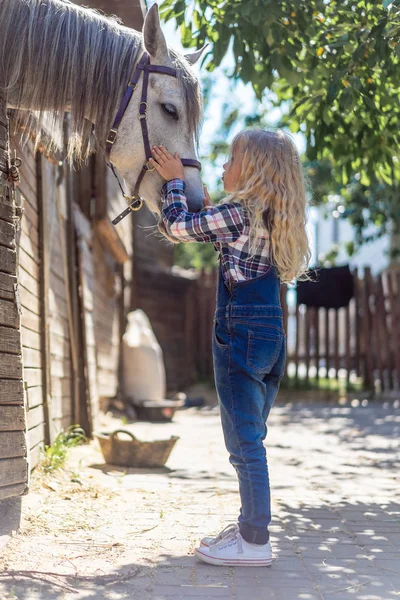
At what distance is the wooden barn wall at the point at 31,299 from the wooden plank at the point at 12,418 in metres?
0.86

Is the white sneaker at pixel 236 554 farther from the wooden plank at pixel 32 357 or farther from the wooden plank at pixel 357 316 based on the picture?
the wooden plank at pixel 357 316

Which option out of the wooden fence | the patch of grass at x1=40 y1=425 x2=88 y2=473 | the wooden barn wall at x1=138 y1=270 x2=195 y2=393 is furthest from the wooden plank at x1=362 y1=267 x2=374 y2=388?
the patch of grass at x1=40 y1=425 x2=88 y2=473

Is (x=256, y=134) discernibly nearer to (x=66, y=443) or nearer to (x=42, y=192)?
(x=42, y=192)

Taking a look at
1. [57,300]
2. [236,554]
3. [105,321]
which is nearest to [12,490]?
[236,554]

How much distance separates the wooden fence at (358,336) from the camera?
1275cm

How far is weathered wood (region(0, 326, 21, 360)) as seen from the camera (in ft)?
9.92

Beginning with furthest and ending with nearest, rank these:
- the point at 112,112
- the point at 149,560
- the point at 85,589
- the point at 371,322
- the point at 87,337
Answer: the point at 371,322 < the point at 87,337 < the point at 112,112 < the point at 149,560 < the point at 85,589

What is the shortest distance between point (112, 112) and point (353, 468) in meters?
3.61

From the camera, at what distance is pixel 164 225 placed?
285cm

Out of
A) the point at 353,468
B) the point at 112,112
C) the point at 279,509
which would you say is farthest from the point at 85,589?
the point at 353,468

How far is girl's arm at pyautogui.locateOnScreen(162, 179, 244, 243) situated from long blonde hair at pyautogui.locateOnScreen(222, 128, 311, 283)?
6 centimetres

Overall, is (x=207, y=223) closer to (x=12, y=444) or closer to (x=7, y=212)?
(x=7, y=212)

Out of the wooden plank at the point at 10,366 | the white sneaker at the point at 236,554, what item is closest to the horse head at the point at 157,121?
the wooden plank at the point at 10,366

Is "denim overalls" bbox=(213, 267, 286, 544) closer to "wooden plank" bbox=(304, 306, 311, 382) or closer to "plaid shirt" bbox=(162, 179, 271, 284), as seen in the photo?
"plaid shirt" bbox=(162, 179, 271, 284)
